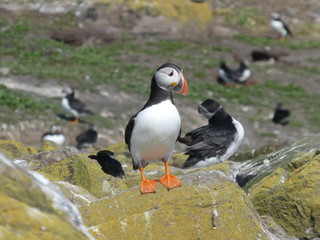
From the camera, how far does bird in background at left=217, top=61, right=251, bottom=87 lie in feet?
95.8

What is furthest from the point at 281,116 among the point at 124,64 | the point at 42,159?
the point at 42,159

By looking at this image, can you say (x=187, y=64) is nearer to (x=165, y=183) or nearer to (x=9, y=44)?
(x=9, y=44)

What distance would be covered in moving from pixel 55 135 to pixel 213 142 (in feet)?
25.4

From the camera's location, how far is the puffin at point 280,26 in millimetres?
37812

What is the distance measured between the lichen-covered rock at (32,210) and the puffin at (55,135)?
13.5m

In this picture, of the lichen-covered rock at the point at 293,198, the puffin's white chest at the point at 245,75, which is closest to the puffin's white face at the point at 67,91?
the puffin's white chest at the point at 245,75

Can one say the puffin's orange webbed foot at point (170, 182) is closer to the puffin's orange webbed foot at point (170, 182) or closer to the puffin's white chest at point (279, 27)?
the puffin's orange webbed foot at point (170, 182)

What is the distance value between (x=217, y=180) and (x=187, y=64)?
23.9m

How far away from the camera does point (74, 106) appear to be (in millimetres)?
22047

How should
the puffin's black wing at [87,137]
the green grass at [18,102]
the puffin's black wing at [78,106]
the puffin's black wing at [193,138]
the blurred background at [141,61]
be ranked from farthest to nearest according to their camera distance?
the blurred background at [141,61]
the puffin's black wing at [78,106]
the green grass at [18,102]
the puffin's black wing at [87,137]
the puffin's black wing at [193,138]

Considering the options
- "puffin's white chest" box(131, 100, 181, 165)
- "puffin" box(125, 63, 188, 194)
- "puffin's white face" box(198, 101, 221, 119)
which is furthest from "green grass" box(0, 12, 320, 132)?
"puffin" box(125, 63, 188, 194)

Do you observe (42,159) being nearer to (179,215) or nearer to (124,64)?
(179,215)

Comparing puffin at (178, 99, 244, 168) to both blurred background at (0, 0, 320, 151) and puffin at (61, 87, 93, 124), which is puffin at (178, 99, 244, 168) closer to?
blurred background at (0, 0, 320, 151)

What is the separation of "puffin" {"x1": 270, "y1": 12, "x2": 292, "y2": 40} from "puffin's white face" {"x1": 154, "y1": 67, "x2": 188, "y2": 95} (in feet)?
101
